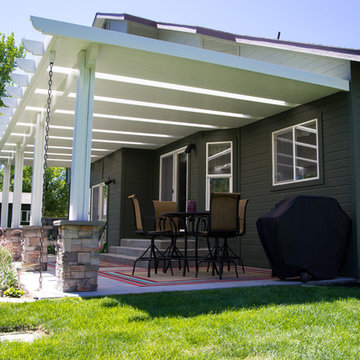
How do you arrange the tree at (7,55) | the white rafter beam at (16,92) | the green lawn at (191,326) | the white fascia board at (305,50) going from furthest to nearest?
the tree at (7,55) → the white rafter beam at (16,92) → the white fascia board at (305,50) → the green lawn at (191,326)

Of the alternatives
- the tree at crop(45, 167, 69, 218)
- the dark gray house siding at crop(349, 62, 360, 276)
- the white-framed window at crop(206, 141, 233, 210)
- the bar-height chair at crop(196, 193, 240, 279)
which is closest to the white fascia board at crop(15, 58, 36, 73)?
the bar-height chair at crop(196, 193, 240, 279)

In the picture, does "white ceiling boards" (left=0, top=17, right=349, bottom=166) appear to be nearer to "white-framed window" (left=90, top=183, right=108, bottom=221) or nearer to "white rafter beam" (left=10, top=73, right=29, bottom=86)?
"white rafter beam" (left=10, top=73, right=29, bottom=86)

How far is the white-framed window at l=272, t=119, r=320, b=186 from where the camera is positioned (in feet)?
22.0

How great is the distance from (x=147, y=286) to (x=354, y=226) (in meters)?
2.96

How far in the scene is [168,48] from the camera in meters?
5.04

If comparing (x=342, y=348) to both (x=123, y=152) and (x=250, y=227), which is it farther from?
(x=123, y=152)

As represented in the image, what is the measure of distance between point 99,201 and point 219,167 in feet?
18.5

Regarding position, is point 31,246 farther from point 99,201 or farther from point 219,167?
point 99,201

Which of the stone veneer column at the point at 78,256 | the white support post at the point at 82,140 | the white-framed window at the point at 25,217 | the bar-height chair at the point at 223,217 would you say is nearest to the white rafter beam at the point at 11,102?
the white support post at the point at 82,140

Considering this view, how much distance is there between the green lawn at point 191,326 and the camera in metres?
2.47

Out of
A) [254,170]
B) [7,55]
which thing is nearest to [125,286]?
[254,170]

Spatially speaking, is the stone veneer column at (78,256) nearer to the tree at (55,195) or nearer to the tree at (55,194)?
the tree at (55,194)

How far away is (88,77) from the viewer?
4867 millimetres

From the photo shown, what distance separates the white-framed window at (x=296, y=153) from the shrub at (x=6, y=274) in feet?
14.4
